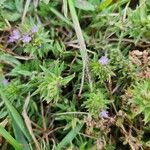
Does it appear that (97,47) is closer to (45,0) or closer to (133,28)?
(133,28)

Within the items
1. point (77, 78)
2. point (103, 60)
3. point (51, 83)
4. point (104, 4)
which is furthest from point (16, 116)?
point (104, 4)

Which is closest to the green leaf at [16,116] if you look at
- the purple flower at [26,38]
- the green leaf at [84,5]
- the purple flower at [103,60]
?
the purple flower at [26,38]

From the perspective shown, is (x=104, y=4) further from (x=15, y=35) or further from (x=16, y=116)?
(x=16, y=116)

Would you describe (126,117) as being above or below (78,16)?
below

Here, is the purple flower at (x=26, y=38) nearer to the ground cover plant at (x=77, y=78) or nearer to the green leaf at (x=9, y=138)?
the ground cover plant at (x=77, y=78)

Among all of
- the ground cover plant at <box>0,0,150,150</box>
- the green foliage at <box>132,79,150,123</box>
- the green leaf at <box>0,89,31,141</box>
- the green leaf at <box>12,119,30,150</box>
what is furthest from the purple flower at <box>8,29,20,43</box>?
the green foliage at <box>132,79,150,123</box>

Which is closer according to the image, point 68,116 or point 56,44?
point 68,116

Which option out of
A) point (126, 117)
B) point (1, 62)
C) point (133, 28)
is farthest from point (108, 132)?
point (1, 62)
